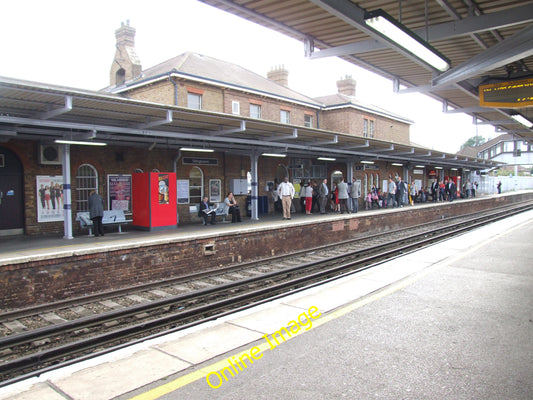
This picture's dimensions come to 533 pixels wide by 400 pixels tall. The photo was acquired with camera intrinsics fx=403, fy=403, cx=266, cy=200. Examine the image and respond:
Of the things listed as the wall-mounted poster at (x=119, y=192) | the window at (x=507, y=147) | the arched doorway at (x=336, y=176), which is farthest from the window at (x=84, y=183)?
the window at (x=507, y=147)

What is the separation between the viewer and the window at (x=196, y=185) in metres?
15.4

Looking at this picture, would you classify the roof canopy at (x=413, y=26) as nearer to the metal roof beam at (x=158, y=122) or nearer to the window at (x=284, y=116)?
the metal roof beam at (x=158, y=122)

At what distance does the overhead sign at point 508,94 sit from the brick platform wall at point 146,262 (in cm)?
626

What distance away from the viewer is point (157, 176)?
11.7 meters

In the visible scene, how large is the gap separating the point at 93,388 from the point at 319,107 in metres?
24.7

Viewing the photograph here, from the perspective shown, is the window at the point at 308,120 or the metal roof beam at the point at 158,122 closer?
the metal roof beam at the point at 158,122

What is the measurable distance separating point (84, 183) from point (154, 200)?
239 cm

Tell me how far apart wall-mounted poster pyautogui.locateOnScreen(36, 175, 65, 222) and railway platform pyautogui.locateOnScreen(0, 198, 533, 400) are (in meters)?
8.34

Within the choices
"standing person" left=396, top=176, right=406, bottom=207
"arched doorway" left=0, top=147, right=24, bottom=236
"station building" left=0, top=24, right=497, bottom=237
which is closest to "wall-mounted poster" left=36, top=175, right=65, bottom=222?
"station building" left=0, top=24, right=497, bottom=237

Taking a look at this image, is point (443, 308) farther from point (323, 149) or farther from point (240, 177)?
point (240, 177)

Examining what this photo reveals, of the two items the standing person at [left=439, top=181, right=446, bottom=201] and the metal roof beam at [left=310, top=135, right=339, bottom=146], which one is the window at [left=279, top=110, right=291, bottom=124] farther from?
the standing person at [left=439, top=181, right=446, bottom=201]

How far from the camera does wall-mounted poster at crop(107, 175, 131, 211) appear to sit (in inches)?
502

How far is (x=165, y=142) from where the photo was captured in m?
12.5

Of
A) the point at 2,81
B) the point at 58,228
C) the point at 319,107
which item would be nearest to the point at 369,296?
the point at 2,81
